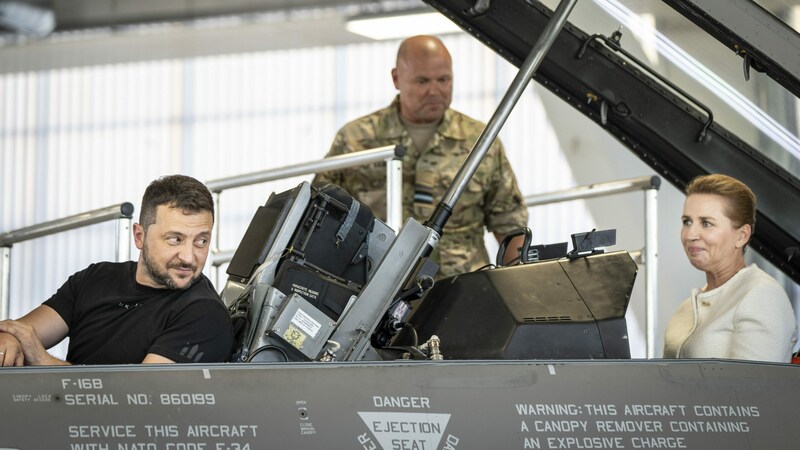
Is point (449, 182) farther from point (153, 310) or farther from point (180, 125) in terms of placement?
point (180, 125)

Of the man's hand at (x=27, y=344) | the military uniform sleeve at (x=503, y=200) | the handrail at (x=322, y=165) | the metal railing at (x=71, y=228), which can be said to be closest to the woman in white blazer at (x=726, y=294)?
the handrail at (x=322, y=165)

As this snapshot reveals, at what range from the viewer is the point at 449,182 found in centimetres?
360

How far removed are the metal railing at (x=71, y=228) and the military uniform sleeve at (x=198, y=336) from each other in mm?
1103

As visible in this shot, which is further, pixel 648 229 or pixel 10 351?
pixel 648 229

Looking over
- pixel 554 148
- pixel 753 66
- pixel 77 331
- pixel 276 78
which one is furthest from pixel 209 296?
pixel 276 78

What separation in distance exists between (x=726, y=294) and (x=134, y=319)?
127 centimetres

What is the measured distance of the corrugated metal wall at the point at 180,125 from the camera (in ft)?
29.2

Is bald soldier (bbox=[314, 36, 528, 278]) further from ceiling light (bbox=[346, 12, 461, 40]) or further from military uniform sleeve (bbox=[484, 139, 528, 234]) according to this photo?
ceiling light (bbox=[346, 12, 461, 40])

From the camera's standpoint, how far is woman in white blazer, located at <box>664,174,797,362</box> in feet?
7.19

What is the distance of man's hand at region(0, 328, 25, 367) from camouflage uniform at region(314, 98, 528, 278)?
5.53ft

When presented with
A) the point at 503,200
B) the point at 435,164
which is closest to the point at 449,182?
the point at 435,164

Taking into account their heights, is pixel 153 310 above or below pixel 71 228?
below

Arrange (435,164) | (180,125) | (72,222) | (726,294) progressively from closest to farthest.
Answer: (726,294)
(72,222)
(435,164)
(180,125)

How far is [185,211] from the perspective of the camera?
2.09m
